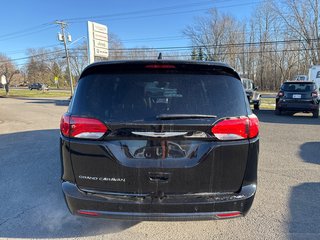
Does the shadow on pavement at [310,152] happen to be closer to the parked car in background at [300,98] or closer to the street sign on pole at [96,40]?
the parked car in background at [300,98]

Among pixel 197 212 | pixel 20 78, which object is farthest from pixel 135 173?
pixel 20 78

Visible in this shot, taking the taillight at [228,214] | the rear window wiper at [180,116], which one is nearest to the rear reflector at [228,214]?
the taillight at [228,214]

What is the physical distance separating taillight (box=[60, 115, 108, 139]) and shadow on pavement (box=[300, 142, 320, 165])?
4.86 meters

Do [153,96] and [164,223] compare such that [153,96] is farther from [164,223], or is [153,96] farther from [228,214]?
[164,223]

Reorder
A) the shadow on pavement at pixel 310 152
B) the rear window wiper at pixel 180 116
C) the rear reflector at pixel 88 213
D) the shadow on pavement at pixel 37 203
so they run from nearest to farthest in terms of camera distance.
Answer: the rear window wiper at pixel 180 116, the rear reflector at pixel 88 213, the shadow on pavement at pixel 37 203, the shadow on pavement at pixel 310 152

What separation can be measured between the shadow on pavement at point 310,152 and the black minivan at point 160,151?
3.97 metres

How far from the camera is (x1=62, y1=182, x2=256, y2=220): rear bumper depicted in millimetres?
2301

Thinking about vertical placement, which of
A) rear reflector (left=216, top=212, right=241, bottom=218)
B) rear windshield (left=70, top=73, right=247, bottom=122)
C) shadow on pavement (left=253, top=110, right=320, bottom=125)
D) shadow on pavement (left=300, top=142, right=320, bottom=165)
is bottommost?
shadow on pavement (left=253, top=110, right=320, bottom=125)

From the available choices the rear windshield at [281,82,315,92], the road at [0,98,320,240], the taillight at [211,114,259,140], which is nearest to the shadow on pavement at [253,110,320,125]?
the rear windshield at [281,82,315,92]

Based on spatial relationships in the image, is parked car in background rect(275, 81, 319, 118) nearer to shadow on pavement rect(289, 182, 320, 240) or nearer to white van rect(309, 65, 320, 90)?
shadow on pavement rect(289, 182, 320, 240)

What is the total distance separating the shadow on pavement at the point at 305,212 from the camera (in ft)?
9.45

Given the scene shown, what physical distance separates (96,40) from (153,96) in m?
20.7

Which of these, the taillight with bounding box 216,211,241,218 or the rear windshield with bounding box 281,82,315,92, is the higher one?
the rear windshield with bounding box 281,82,315,92

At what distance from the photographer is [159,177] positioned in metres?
2.29
